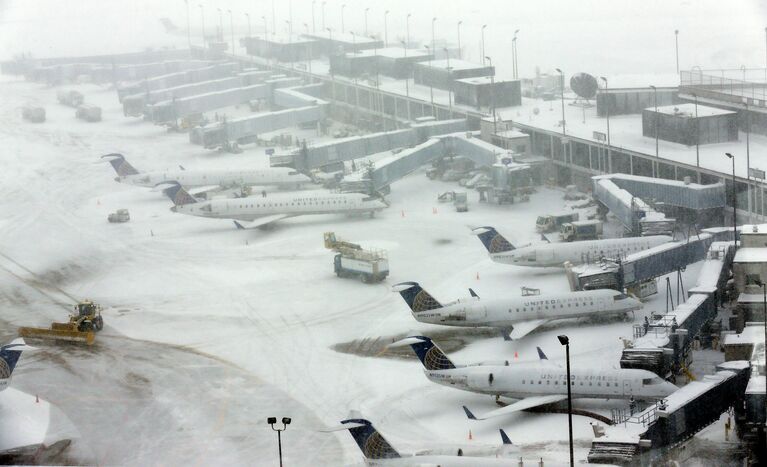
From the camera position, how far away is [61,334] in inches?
2805

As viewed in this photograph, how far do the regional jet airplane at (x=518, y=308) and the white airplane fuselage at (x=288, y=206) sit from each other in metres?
32.5

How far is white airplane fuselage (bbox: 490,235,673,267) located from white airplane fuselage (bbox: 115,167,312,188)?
4021cm

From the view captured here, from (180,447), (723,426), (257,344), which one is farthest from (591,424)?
(257,344)

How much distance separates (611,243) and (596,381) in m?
23.9

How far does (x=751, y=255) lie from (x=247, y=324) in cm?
3065

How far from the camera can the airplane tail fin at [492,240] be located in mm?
76250

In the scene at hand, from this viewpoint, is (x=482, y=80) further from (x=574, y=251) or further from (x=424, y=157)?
(x=574, y=251)

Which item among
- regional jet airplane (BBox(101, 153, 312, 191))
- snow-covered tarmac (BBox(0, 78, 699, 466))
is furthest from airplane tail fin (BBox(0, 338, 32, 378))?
regional jet airplane (BBox(101, 153, 312, 191))

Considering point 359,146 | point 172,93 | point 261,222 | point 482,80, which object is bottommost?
point 261,222

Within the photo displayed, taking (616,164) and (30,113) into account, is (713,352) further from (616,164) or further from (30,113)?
(30,113)

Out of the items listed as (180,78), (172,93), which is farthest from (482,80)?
(180,78)

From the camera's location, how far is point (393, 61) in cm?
14962

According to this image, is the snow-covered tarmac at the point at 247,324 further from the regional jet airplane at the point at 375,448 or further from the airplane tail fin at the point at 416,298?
the regional jet airplane at the point at 375,448

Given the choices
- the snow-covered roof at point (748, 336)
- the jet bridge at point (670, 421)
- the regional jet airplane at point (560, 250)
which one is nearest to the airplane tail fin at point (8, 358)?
the jet bridge at point (670, 421)
